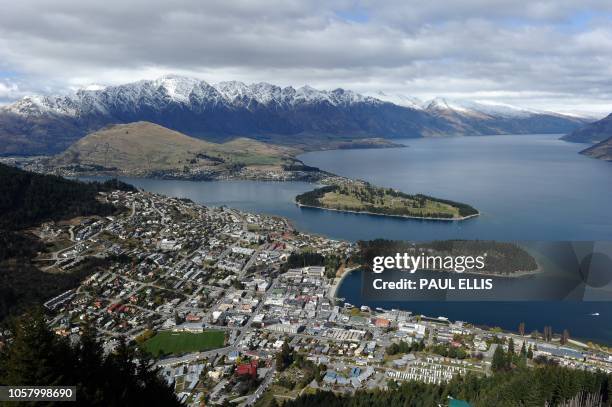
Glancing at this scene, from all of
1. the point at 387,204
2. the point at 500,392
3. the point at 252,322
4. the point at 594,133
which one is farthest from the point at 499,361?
the point at 594,133

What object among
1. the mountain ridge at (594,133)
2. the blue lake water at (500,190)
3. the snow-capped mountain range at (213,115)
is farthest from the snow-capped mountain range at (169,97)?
the mountain ridge at (594,133)

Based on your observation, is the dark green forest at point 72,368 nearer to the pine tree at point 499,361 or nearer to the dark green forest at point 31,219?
the pine tree at point 499,361

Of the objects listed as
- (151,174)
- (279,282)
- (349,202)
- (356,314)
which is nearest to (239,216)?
(349,202)

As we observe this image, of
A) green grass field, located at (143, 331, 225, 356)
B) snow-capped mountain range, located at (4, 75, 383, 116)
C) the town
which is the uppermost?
snow-capped mountain range, located at (4, 75, 383, 116)

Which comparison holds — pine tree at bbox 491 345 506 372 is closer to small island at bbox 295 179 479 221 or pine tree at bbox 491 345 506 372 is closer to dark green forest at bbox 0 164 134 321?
dark green forest at bbox 0 164 134 321

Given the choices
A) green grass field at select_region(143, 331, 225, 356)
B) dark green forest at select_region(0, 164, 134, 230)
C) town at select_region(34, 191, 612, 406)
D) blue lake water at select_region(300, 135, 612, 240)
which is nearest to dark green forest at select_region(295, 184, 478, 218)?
blue lake water at select_region(300, 135, 612, 240)

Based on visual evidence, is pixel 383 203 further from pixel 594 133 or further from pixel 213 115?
pixel 213 115
